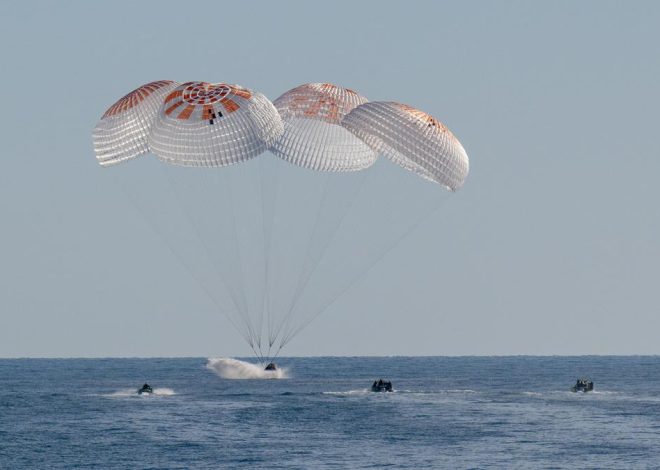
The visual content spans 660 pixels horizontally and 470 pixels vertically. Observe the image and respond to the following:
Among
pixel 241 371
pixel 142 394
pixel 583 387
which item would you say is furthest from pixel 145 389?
pixel 583 387

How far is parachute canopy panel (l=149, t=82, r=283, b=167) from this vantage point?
45.2 m

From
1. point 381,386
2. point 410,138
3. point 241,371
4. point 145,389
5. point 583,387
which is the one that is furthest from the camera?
point 241,371

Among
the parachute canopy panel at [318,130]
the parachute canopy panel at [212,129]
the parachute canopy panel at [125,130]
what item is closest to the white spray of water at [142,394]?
the parachute canopy panel at [318,130]

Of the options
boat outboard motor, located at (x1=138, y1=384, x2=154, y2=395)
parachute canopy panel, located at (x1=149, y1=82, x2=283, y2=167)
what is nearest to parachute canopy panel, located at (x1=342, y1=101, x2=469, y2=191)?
parachute canopy panel, located at (x1=149, y1=82, x2=283, y2=167)

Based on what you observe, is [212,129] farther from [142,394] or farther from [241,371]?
[241,371]

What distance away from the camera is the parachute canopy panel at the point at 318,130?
1897 inches

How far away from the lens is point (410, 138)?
4609 cm

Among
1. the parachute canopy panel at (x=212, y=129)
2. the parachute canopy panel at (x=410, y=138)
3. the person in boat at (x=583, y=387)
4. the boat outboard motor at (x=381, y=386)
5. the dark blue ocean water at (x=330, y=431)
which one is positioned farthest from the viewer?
the person in boat at (x=583, y=387)

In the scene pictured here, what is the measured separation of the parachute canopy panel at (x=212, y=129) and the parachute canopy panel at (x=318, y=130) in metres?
2.10

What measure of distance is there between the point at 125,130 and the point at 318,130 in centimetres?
724

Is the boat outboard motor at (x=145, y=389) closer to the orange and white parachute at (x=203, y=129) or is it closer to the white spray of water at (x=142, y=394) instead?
the white spray of water at (x=142, y=394)

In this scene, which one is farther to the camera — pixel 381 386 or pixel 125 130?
pixel 381 386

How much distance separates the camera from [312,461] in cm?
4653

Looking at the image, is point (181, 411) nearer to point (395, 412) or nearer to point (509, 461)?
point (395, 412)
